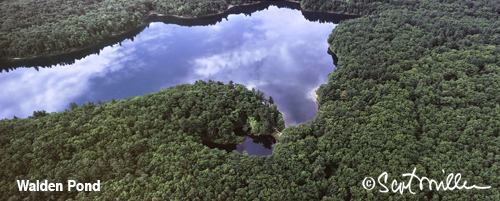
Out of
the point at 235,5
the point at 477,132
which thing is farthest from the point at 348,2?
the point at 477,132

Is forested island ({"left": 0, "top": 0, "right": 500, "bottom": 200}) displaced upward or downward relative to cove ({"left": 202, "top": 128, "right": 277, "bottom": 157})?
upward

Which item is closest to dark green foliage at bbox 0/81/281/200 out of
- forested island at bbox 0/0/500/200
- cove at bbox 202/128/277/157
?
forested island at bbox 0/0/500/200

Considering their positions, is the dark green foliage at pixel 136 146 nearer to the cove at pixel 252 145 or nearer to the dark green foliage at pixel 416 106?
the cove at pixel 252 145

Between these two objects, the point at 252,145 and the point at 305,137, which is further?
the point at 252,145

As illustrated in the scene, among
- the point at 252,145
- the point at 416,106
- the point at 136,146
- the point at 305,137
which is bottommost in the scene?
the point at 252,145

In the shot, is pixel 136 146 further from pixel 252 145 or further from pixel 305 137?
pixel 305 137

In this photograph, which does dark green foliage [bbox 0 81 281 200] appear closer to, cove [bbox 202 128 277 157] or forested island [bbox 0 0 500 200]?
forested island [bbox 0 0 500 200]

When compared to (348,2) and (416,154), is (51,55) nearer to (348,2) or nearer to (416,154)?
(416,154)

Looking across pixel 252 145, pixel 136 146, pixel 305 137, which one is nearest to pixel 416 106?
pixel 305 137
